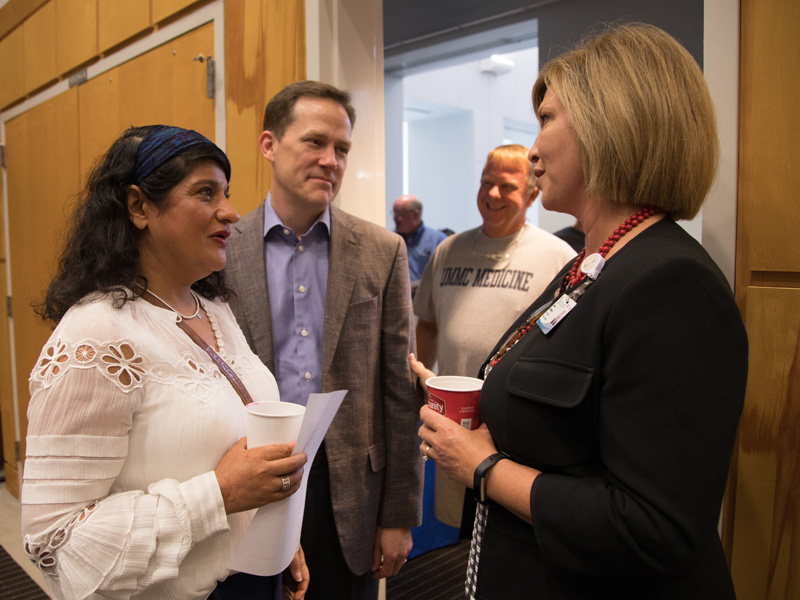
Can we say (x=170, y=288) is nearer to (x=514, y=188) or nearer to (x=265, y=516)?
(x=265, y=516)

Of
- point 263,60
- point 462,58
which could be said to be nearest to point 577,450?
point 263,60

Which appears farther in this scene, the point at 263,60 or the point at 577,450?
the point at 263,60

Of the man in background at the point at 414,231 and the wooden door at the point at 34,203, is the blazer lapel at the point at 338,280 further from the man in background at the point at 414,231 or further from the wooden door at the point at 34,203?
the man in background at the point at 414,231

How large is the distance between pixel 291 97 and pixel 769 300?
1428 millimetres

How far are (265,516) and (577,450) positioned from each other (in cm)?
60

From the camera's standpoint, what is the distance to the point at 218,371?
1199mm

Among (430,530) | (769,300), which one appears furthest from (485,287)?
(430,530)

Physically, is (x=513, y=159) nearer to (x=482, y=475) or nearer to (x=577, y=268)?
(x=577, y=268)

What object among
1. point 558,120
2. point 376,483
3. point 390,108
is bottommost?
point 376,483

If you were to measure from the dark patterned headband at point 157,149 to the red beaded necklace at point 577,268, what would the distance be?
0.79 metres

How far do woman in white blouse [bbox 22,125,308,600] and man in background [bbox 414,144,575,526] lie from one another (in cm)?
135

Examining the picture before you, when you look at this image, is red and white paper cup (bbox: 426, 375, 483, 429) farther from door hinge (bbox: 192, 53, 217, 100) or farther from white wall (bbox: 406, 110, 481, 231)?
white wall (bbox: 406, 110, 481, 231)

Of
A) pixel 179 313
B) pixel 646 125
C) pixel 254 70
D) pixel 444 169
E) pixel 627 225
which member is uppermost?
pixel 444 169

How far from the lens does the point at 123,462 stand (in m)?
1.03
